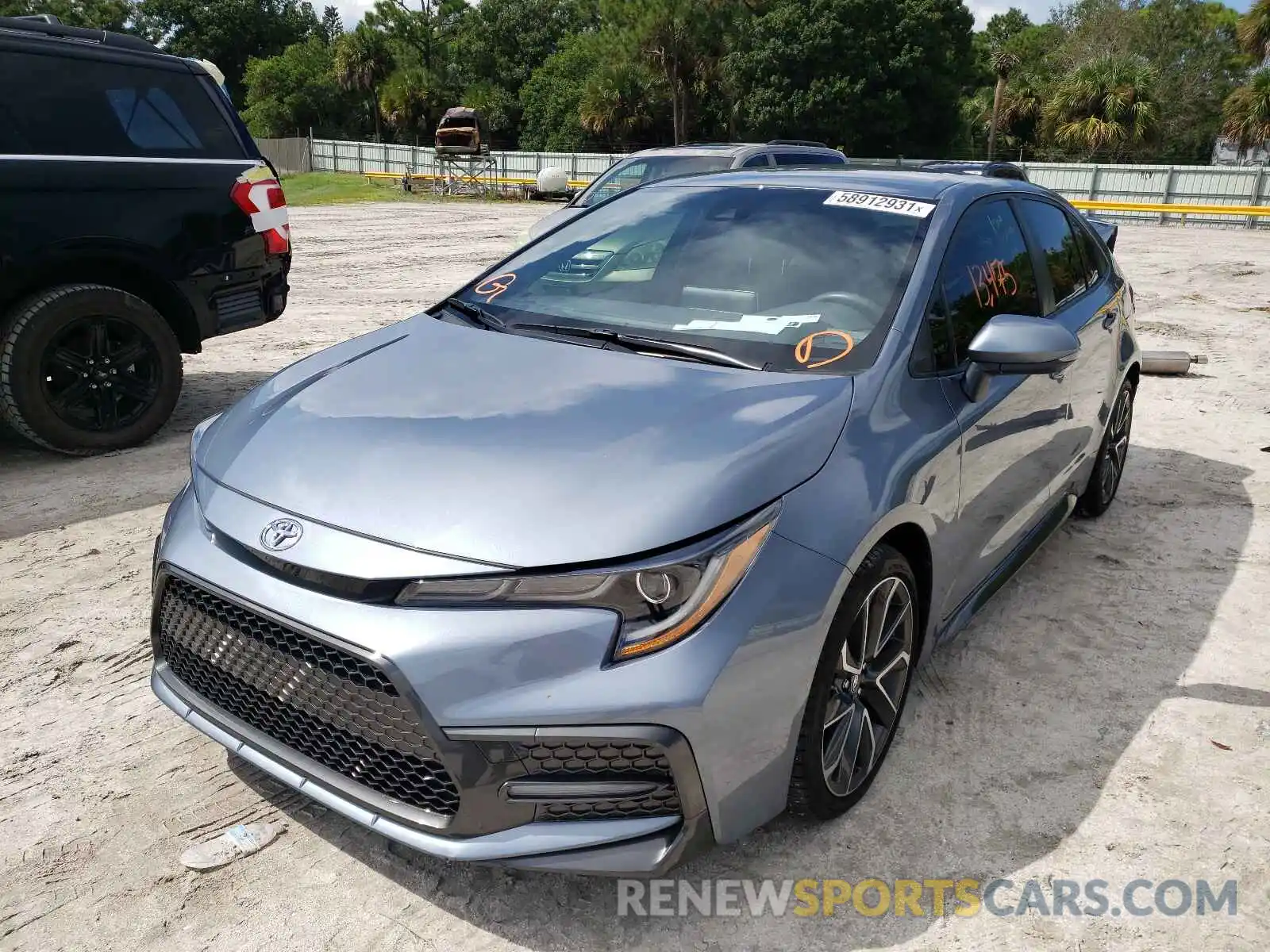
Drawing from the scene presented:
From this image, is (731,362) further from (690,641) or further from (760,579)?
(690,641)

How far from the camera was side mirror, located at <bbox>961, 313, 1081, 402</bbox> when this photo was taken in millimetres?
2836

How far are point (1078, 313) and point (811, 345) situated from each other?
1837 millimetres

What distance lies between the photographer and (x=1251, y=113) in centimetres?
3331

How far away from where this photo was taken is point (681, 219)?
353cm

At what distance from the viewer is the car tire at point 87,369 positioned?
4.85m

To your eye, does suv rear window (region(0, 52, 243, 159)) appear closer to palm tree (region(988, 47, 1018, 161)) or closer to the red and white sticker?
the red and white sticker

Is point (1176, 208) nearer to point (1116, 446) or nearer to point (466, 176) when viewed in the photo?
point (466, 176)

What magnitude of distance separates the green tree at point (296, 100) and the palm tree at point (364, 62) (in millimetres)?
1378

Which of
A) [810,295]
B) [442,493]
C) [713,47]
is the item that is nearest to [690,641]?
→ [442,493]

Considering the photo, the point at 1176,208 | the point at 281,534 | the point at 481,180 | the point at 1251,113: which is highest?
the point at 1251,113

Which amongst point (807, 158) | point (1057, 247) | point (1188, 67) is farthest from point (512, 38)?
point (1057, 247)

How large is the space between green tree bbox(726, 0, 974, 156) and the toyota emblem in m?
40.7

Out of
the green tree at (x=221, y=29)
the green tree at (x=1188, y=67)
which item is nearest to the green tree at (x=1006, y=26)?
the green tree at (x=1188, y=67)

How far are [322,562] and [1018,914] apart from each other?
177 cm
